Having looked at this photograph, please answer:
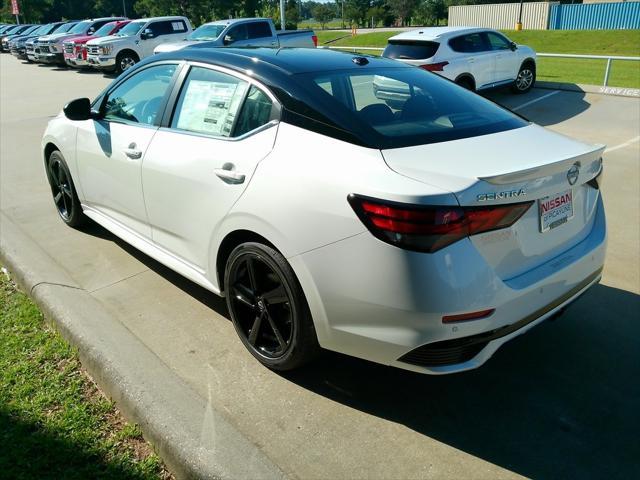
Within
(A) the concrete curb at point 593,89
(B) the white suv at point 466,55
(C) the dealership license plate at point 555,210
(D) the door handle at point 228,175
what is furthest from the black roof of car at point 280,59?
(A) the concrete curb at point 593,89

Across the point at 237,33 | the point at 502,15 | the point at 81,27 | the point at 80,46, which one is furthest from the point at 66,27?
the point at 502,15

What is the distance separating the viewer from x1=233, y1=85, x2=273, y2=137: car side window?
3.03 meters

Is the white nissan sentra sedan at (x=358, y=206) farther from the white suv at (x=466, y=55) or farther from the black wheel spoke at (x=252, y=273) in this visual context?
the white suv at (x=466, y=55)

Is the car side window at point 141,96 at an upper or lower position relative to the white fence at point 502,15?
upper

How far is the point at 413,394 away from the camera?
294 cm

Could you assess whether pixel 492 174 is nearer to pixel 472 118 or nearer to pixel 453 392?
pixel 472 118

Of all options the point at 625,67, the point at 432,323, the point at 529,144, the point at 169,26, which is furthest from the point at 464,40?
the point at 625,67

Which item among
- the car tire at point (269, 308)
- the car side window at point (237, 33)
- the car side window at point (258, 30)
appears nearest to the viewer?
the car tire at point (269, 308)

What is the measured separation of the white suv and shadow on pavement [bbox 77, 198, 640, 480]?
8390mm

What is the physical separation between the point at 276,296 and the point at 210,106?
4.09ft

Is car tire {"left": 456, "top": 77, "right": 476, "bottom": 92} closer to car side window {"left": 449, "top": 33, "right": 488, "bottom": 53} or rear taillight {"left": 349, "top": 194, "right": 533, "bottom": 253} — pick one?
car side window {"left": 449, "top": 33, "right": 488, "bottom": 53}

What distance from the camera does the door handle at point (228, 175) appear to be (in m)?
2.94

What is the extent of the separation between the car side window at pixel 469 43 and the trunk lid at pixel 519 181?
29.8ft

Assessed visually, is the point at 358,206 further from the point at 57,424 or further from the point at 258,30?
the point at 258,30
